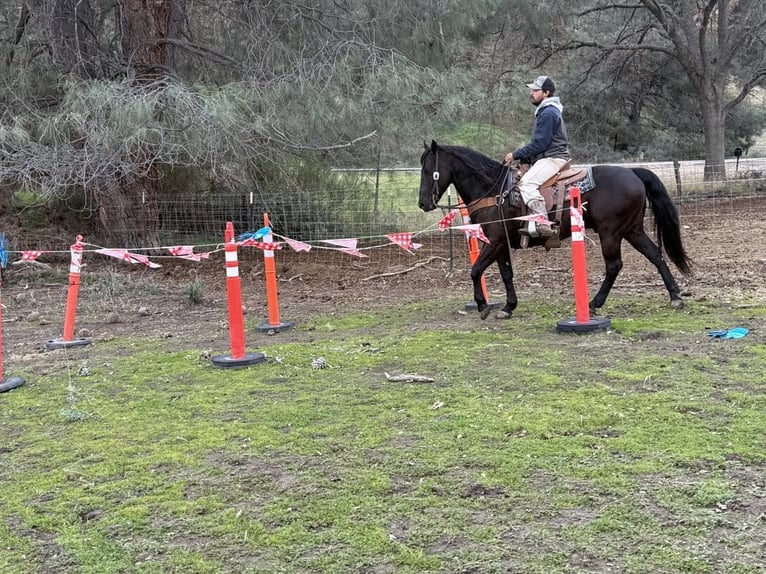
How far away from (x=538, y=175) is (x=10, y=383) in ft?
16.9

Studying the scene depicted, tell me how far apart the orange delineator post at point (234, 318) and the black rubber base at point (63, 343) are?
205cm

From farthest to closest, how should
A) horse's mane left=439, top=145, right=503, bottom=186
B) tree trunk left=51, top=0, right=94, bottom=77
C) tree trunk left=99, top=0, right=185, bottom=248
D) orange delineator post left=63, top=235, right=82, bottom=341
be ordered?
tree trunk left=99, top=0, right=185, bottom=248 < tree trunk left=51, top=0, right=94, bottom=77 < horse's mane left=439, top=145, right=503, bottom=186 < orange delineator post left=63, top=235, right=82, bottom=341

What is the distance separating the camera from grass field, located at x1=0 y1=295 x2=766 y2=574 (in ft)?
9.15

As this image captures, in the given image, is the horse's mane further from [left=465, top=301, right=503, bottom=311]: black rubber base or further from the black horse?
[left=465, top=301, right=503, bottom=311]: black rubber base

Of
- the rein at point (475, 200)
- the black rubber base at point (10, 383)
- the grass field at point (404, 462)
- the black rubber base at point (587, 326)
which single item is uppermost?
the rein at point (475, 200)

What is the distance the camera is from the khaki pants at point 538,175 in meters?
7.23

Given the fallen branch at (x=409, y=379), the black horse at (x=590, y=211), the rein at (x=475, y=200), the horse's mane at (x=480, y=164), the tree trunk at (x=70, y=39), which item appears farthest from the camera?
the tree trunk at (x=70, y=39)

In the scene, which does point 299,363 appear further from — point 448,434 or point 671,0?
point 671,0

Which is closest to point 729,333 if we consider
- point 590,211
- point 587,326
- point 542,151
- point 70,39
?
point 587,326

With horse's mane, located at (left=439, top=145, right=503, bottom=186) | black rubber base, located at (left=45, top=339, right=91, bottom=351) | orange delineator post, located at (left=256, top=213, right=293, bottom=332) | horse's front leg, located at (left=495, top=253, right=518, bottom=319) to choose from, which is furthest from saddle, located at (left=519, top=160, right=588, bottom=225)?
black rubber base, located at (left=45, top=339, right=91, bottom=351)

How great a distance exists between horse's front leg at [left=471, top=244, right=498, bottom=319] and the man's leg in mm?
465

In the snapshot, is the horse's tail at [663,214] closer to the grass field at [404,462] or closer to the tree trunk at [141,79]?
the grass field at [404,462]

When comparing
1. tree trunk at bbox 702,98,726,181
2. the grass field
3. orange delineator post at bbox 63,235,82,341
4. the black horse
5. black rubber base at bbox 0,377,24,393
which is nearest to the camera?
the grass field

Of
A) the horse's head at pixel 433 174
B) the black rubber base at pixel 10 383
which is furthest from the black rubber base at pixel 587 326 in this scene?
the black rubber base at pixel 10 383
